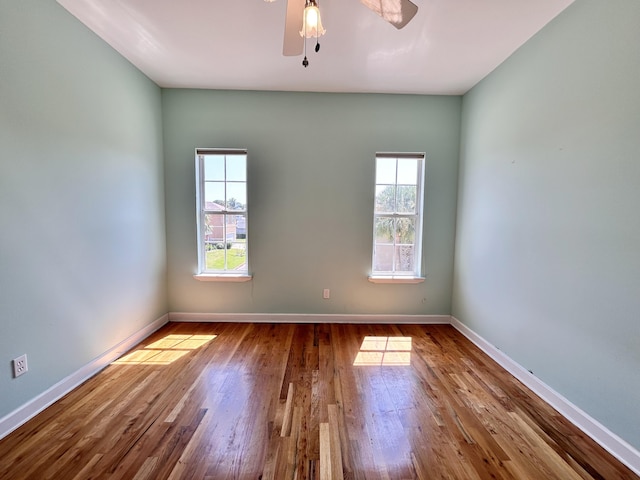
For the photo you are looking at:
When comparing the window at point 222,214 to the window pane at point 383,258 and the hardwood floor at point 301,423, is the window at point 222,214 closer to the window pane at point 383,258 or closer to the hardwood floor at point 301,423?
the hardwood floor at point 301,423

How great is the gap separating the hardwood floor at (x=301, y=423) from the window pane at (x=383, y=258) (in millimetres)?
994

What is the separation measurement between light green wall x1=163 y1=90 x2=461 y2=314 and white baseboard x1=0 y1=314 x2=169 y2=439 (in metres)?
0.70

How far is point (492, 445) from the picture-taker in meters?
1.45

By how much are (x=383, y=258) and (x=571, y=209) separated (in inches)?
68.6

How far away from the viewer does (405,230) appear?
3.12 metres

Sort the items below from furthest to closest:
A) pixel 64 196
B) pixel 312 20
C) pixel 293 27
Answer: pixel 64 196 < pixel 293 27 < pixel 312 20

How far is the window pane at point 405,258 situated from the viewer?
10.3 ft

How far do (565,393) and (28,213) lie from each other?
3622 millimetres

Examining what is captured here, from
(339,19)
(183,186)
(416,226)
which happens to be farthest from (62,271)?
(416,226)

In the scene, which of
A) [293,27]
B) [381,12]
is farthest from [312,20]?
[381,12]

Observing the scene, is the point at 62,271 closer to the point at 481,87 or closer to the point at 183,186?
the point at 183,186

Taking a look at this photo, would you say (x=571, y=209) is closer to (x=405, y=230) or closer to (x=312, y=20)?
(x=405, y=230)

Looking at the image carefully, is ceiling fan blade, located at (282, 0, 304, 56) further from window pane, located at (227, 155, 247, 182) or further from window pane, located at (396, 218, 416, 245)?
window pane, located at (396, 218, 416, 245)

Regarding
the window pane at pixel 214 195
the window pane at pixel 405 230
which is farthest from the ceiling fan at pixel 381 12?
the window pane at pixel 405 230
